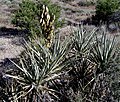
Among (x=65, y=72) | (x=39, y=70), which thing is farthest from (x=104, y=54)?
(x=39, y=70)

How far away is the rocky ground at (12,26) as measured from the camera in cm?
1530

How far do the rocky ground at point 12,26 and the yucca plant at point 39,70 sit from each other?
11.5ft

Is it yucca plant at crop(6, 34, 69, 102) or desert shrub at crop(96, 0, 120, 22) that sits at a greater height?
yucca plant at crop(6, 34, 69, 102)

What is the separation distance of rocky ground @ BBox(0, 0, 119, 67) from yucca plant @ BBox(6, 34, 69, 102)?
352 centimetres

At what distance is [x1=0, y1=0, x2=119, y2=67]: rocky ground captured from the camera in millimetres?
15297

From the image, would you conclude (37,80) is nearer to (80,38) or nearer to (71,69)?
(71,69)

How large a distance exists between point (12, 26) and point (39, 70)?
1956cm

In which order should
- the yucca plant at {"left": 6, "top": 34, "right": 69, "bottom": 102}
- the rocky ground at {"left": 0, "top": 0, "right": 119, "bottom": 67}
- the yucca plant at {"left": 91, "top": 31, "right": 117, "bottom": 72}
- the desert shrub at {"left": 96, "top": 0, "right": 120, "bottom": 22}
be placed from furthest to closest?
the desert shrub at {"left": 96, "top": 0, "right": 120, "bottom": 22} < the rocky ground at {"left": 0, "top": 0, "right": 119, "bottom": 67} < the yucca plant at {"left": 91, "top": 31, "right": 117, "bottom": 72} < the yucca plant at {"left": 6, "top": 34, "right": 69, "bottom": 102}

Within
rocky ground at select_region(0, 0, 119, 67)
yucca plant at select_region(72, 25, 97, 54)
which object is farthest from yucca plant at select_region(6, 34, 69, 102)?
rocky ground at select_region(0, 0, 119, 67)

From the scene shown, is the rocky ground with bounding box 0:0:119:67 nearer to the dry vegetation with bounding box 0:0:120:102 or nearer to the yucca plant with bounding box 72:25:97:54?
the yucca plant with bounding box 72:25:97:54

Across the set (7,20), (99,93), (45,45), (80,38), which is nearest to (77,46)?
(80,38)

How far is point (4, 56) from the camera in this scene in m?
14.4

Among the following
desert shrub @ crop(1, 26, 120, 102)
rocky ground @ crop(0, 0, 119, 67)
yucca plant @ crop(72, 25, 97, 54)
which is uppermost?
yucca plant @ crop(72, 25, 97, 54)

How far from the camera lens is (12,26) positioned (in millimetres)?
26688
